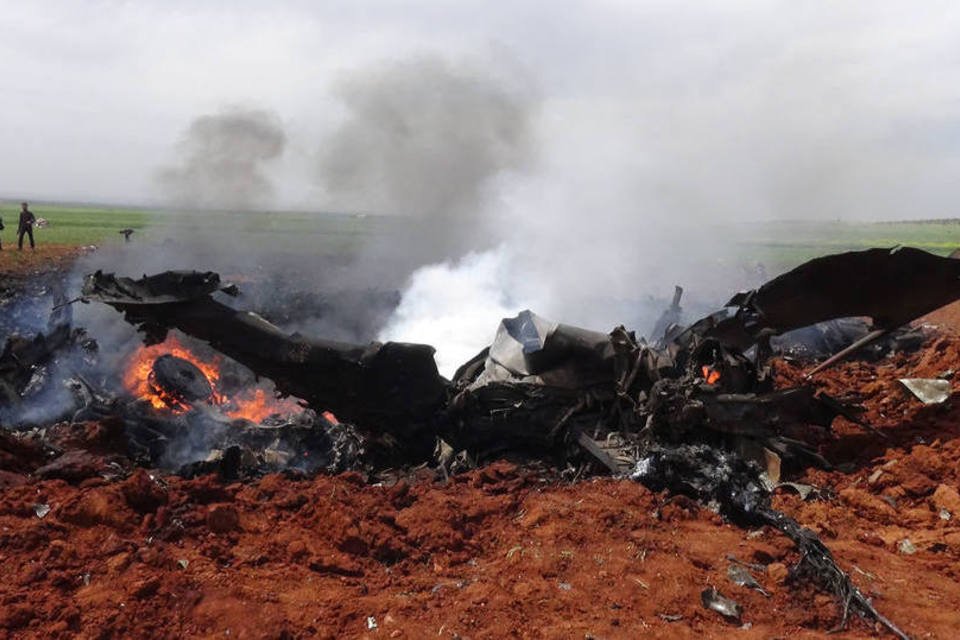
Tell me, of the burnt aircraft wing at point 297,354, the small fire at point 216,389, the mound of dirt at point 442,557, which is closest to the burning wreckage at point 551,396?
the burnt aircraft wing at point 297,354

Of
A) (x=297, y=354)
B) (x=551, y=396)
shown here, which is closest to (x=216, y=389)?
(x=297, y=354)

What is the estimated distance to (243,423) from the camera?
28.8ft

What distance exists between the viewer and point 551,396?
24.7 ft

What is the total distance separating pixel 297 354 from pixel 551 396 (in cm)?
277

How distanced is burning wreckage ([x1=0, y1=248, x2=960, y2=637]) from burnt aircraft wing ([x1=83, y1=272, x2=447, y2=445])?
0.02 m

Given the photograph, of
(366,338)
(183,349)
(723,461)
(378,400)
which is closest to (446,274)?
(366,338)

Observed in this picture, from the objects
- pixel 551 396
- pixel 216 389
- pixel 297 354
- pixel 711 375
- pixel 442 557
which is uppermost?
pixel 297 354

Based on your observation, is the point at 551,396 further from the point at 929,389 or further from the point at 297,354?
the point at 929,389

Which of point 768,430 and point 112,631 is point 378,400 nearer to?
point 112,631

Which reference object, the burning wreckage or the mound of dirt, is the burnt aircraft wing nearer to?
the burning wreckage

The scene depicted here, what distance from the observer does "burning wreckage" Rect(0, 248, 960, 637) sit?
688cm

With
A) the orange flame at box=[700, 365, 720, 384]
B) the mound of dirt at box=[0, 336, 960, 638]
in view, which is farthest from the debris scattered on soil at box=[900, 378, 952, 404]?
the orange flame at box=[700, 365, 720, 384]

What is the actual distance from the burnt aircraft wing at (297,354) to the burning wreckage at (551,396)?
16mm

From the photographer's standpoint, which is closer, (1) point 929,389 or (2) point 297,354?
(2) point 297,354
